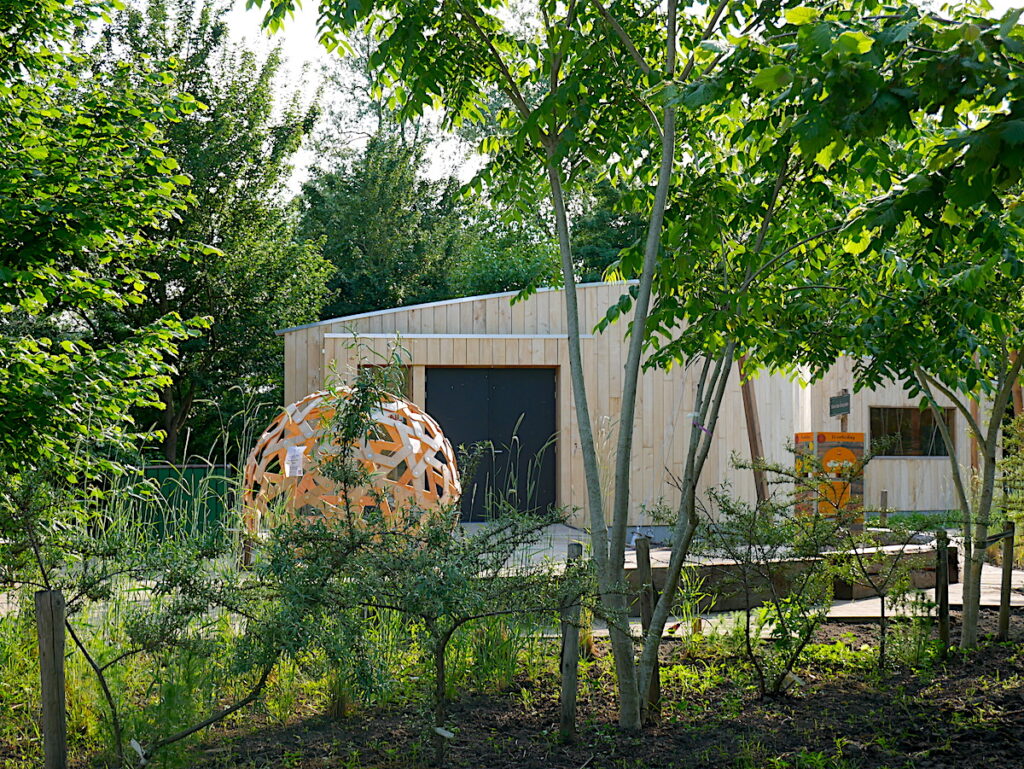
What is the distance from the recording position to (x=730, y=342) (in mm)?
3689

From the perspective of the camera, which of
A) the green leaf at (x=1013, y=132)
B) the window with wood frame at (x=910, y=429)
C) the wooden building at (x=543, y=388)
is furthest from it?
the window with wood frame at (x=910, y=429)

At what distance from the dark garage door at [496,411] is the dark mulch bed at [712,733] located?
8.04 meters

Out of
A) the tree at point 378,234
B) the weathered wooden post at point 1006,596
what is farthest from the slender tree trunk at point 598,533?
the tree at point 378,234

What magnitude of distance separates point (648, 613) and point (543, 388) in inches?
331

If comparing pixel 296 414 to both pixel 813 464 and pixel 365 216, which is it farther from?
pixel 365 216

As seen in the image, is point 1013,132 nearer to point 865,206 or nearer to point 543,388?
point 865,206

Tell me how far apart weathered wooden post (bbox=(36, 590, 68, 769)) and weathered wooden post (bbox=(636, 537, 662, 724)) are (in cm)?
212

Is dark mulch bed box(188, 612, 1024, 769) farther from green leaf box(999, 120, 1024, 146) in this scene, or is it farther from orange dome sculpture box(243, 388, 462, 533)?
orange dome sculpture box(243, 388, 462, 533)

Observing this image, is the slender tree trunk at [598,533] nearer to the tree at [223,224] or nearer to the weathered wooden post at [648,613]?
the weathered wooden post at [648,613]

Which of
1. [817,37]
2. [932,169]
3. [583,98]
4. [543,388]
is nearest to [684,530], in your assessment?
[583,98]

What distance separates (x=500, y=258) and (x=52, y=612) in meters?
18.2

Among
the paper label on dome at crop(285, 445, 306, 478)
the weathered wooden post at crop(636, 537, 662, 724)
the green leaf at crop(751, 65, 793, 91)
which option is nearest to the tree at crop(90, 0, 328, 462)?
the paper label on dome at crop(285, 445, 306, 478)

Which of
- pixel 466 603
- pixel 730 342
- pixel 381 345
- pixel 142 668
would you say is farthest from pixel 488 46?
pixel 381 345

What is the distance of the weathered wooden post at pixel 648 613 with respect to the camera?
3777 mm
